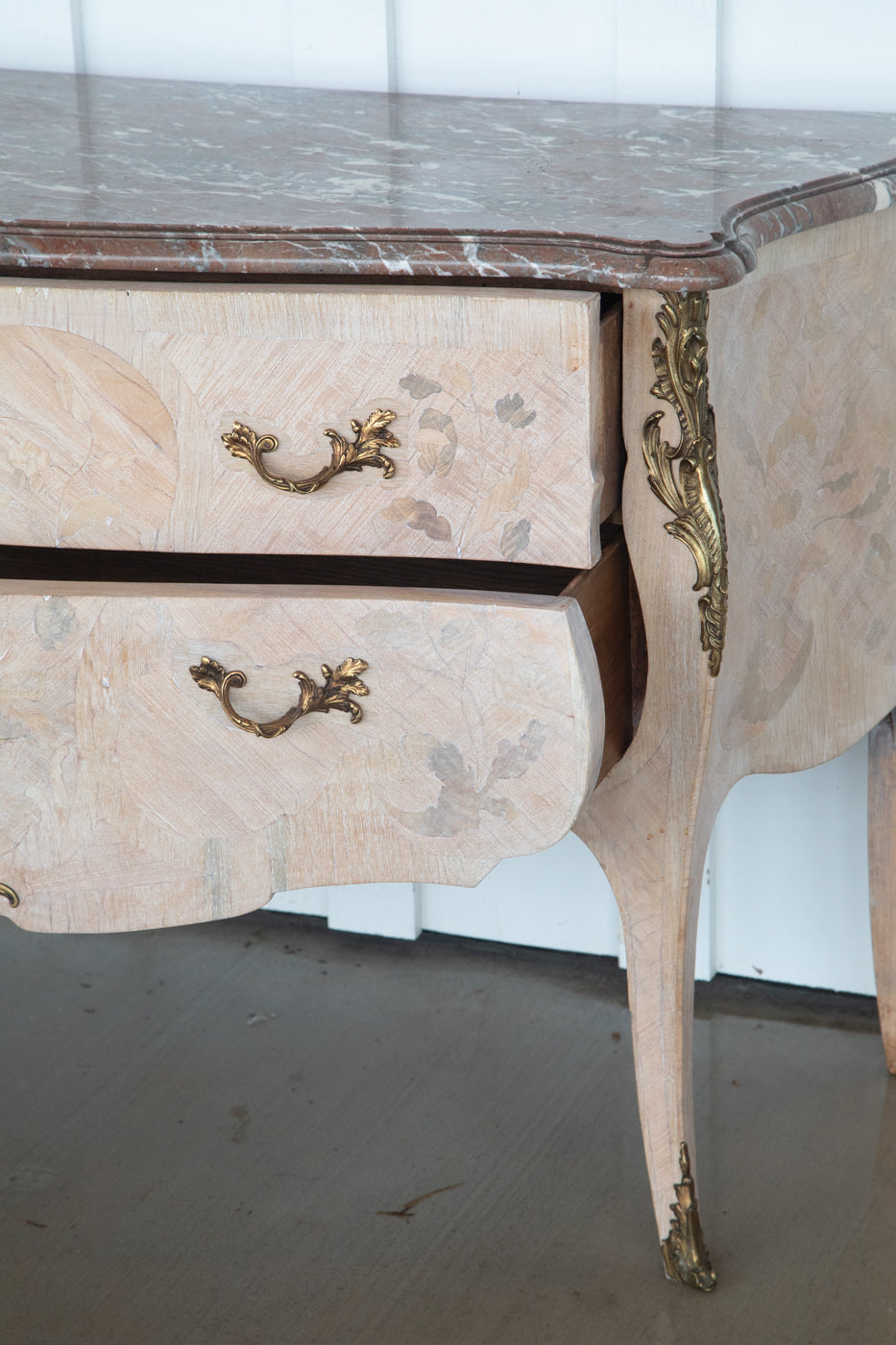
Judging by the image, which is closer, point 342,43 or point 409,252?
point 409,252

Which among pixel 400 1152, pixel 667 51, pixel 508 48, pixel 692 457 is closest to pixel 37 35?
pixel 508 48

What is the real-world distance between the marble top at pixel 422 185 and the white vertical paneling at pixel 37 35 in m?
0.19

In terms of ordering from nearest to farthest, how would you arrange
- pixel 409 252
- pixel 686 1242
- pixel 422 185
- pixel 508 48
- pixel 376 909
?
1. pixel 409 252
2. pixel 422 185
3. pixel 686 1242
4. pixel 508 48
5. pixel 376 909

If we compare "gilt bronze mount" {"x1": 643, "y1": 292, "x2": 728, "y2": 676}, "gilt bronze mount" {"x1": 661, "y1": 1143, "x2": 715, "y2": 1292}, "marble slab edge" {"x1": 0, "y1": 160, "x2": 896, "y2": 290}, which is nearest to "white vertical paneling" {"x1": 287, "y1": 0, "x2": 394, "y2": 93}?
"marble slab edge" {"x1": 0, "y1": 160, "x2": 896, "y2": 290}

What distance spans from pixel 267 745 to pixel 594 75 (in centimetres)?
79

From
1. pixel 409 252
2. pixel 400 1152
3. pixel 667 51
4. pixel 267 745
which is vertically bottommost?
pixel 400 1152

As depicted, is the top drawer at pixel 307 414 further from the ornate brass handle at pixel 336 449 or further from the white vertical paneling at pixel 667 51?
the white vertical paneling at pixel 667 51

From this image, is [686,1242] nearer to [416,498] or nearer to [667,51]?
[416,498]

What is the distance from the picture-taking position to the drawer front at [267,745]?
840 millimetres

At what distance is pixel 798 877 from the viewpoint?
4.83 ft

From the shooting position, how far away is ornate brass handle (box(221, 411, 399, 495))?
83 centimetres

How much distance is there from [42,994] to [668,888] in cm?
78

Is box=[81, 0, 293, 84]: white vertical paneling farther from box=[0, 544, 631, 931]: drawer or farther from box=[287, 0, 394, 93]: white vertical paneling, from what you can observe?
box=[0, 544, 631, 931]: drawer

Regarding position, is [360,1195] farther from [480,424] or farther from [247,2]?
[247,2]
